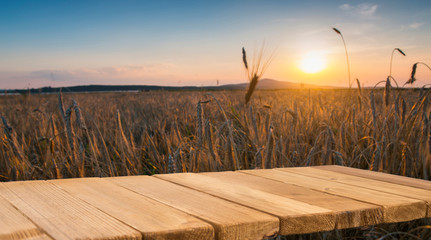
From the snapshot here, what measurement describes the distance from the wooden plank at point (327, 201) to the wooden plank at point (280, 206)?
35 millimetres

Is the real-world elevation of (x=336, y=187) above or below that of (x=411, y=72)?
below

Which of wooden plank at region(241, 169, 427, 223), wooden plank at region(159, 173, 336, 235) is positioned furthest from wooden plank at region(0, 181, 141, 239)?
wooden plank at region(241, 169, 427, 223)

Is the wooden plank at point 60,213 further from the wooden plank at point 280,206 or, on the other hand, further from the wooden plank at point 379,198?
the wooden plank at point 379,198

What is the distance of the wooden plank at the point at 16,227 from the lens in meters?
0.90

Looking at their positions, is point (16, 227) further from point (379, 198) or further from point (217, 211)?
point (379, 198)

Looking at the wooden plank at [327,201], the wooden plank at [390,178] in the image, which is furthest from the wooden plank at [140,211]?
the wooden plank at [390,178]

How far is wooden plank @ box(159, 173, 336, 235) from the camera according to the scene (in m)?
1.10

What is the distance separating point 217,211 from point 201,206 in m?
0.07

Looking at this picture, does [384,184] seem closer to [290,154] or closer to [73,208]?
[73,208]

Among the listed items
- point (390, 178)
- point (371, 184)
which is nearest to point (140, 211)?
point (371, 184)

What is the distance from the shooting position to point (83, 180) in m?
1.44

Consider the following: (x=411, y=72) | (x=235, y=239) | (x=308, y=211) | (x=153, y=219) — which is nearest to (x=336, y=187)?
(x=308, y=211)

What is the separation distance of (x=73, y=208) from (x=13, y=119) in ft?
15.5

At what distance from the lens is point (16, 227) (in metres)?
0.94
